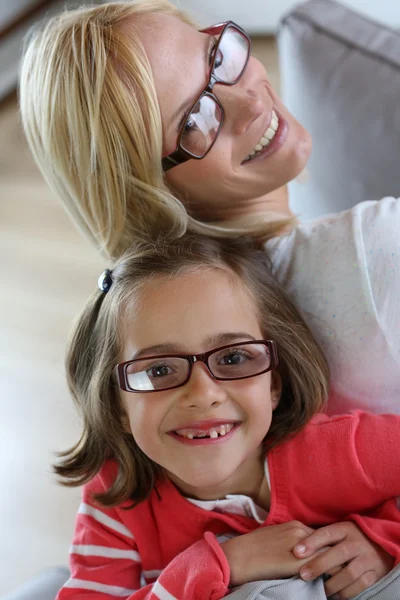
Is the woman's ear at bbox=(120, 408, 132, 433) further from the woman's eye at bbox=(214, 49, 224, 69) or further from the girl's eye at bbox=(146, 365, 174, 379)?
the woman's eye at bbox=(214, 49, 224, 69)

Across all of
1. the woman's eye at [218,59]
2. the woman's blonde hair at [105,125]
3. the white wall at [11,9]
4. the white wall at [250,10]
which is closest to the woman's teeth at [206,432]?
the woman's blonde hair at [105,125]

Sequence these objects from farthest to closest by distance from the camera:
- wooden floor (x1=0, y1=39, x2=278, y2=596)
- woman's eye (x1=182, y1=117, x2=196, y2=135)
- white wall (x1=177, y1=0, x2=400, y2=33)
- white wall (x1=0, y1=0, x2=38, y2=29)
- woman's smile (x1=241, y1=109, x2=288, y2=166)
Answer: white wall (x1=0, y1=0, x2=38, y2=29)
white wall (x1=177, y1=0, x2=400, y2=33)
wooden floor (x1=0, y1=39, x2=278, y2=596)
woman's smile (x1=241, y1=109, x2=288, y2=166)
woman's eye (x1=182, y1=117, x2=196, y2=135)

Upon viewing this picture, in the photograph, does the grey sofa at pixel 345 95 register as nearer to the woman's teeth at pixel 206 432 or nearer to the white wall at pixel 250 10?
the woman's teeth at pixel 206 432

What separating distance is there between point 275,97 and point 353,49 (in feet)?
1.05

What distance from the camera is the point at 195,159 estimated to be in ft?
4.41

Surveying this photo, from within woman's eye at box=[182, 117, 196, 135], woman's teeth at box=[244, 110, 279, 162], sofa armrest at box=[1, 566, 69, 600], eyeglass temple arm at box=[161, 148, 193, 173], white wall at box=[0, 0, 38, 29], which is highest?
white wall at box=[0, 0, 38, 29]

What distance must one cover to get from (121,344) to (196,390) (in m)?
0.17

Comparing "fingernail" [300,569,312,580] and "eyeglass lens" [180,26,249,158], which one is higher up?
"eyeglass lens" [180,26,249,158]

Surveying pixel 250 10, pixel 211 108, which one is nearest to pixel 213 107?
pixel 211 108

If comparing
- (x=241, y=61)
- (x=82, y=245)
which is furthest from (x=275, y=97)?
(x=82, y=245)

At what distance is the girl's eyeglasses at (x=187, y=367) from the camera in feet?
3.62

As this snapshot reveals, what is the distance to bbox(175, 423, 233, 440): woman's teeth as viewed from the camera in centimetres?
112

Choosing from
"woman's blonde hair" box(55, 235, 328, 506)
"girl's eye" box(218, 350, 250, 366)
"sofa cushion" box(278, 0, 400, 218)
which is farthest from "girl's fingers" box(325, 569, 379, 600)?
"sofa cushion" box(278, 0, 400, 218)

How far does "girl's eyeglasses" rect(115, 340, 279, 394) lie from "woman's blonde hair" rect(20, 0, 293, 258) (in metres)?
0.29
